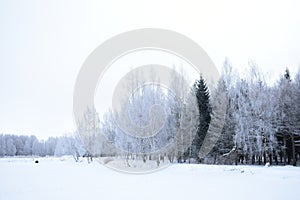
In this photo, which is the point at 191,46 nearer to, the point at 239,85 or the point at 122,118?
the point at 239,85

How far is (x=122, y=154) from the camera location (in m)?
29.0

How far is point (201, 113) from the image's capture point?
27.2 meters

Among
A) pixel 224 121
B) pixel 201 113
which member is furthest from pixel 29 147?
pixel 224 121

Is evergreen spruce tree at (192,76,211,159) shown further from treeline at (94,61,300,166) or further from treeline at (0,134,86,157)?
treeline at (0,134,86,157)

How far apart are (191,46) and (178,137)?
31.6 feet

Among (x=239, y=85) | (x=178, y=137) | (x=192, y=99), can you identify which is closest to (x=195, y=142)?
(x=178, y=137)

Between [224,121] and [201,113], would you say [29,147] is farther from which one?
[224,121]

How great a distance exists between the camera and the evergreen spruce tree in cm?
2631

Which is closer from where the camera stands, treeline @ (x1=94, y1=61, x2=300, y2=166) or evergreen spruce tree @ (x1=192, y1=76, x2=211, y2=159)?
treeline @ (x1=94, y1=61, x2=300, y2=166)

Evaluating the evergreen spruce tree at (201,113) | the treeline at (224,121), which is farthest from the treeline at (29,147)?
the evergreen spruce tree at (201,113)

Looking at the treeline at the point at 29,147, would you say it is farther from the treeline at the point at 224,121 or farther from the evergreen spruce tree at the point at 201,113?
the evergreen spruce tree at the point at 201,113

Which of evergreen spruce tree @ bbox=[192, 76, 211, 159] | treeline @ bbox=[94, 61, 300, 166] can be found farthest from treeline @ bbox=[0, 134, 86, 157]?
evergreen spruce tree @ bbox=[192, 76, 211, 159]

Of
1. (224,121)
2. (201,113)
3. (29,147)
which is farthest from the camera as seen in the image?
(29,147)

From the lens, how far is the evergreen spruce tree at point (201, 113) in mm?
26312
